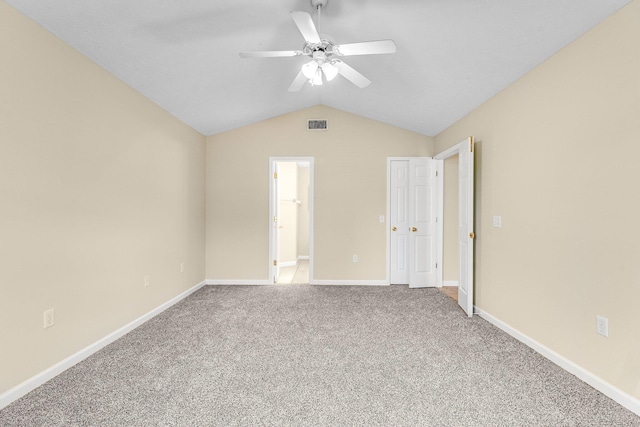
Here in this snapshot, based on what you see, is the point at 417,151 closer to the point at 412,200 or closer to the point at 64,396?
the point at 412,200

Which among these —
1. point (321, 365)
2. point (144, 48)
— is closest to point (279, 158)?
point (144, 48)

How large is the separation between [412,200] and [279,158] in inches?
87.4

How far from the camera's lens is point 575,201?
6.54 ft

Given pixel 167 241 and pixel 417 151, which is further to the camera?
pixel 417 151

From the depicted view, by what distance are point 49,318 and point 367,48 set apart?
288cm

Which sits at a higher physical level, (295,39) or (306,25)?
(295,39)

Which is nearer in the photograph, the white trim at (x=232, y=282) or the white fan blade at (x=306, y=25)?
the white fan blade at (x=306, y=25)

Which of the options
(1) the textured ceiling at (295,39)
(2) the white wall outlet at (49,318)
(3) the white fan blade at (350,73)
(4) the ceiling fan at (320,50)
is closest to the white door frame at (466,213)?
(1) the textured ceiling at (295,39)

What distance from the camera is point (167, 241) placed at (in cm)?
338

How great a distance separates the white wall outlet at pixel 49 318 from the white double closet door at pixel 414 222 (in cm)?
391

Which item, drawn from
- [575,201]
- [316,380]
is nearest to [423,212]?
[575,201]

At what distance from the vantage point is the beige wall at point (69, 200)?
5.53 feet

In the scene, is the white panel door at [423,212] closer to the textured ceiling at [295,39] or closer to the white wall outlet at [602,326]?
the textured ceiling at [295,39]

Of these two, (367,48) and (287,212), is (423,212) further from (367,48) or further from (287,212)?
(287,212)
